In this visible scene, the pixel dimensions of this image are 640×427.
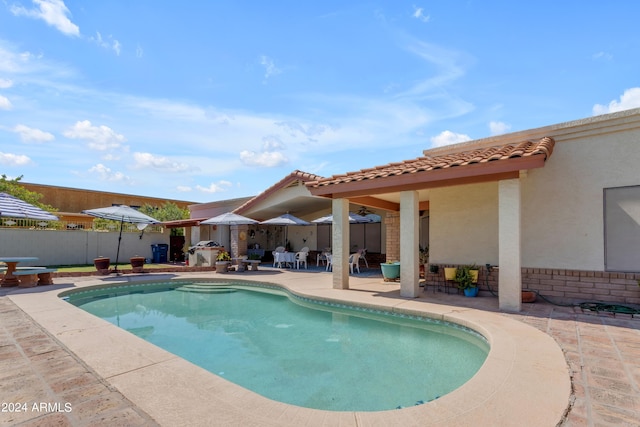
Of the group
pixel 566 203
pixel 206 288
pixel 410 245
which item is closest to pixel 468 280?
pixel 410 245

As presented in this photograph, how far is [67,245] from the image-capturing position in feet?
64.7

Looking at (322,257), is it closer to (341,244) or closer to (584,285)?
(341,244)

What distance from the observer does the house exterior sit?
746cm

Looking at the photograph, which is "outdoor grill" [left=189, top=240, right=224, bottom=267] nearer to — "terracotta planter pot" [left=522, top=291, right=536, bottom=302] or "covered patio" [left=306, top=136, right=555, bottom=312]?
"covered patio" [left=306, top=136, right=555, bottom=312]

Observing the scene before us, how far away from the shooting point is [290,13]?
33.3ft

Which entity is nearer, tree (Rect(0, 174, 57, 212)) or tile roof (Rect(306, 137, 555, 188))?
tile roof (Rect(306, 137, 555, 188))

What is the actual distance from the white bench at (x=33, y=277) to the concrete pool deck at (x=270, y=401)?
19.8 feet

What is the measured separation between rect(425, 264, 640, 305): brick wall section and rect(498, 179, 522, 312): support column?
175 cm

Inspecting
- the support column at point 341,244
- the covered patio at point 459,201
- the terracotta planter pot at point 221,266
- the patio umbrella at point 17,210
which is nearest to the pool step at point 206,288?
the terracotta planter pot at point 221,266

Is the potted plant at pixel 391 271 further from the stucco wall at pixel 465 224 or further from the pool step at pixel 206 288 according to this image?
the pool step at pixel 206 288

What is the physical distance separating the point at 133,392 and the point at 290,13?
10437 millimetres

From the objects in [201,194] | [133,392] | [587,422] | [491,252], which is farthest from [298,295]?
[201,194]

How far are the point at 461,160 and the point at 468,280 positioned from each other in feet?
11.3

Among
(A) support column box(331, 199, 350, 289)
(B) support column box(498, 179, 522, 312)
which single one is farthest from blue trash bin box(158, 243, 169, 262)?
(B) support column box(498, 179, 522, 312)
